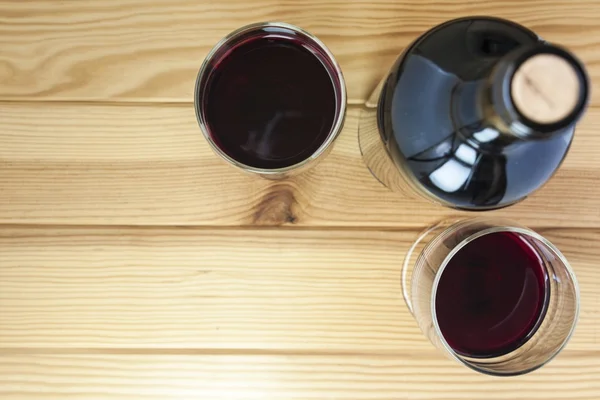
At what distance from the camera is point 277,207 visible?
0.62 metres

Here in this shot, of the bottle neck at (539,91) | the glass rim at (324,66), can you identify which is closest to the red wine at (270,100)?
the glass rim at (324,66)

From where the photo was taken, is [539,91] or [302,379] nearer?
[539,91]

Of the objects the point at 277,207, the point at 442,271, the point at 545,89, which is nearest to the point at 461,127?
the point at 545,89

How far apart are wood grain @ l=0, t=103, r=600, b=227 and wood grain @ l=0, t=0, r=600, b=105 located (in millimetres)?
28

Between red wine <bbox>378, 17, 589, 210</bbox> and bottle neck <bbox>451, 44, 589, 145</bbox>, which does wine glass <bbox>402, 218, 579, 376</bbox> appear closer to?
red wine <bbox>378, 17, 589, 210</bbox>

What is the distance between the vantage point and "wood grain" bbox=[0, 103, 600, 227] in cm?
62

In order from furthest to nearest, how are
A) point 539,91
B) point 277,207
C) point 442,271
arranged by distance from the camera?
point 277,207 → point 442,271 → point 539,91

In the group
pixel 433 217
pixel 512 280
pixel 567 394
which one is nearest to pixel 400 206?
pixel 433 217

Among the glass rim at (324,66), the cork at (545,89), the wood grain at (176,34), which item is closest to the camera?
the cork at (545,89)

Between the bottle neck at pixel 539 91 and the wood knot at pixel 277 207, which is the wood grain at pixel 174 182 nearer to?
the wood knot at pixel 277 207

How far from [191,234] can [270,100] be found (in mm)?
192

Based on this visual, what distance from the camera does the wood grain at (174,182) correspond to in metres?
0.62

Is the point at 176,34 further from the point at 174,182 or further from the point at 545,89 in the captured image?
the point at 545,89

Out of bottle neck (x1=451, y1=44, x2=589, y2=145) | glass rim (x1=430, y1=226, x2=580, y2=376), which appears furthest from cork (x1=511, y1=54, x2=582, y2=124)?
glass rim (x1=430, y1=226, x2=580, y2=376)
